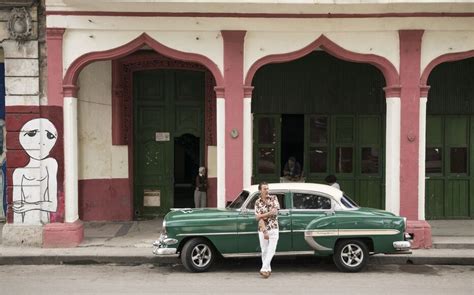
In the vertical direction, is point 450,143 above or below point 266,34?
below

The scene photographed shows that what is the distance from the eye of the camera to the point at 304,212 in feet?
33.2

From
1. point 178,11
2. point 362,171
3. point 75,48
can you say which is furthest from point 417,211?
point 75,48

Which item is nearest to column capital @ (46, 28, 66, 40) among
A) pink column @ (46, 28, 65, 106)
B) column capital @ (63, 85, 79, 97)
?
pink column @ (46, 28, 65, 106)

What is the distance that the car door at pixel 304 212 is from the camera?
10.0 m

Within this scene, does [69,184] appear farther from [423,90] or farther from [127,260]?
[423,90]

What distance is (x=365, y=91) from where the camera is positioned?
1532 cm

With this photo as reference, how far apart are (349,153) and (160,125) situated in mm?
5089

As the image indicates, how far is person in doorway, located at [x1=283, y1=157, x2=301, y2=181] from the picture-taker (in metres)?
15.2

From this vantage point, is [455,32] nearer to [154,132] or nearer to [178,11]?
[178,11]

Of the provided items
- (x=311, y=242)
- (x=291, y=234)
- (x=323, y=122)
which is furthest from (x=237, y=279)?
(x=323, y=122)

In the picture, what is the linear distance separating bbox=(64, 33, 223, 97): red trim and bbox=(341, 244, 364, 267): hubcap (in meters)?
4.47

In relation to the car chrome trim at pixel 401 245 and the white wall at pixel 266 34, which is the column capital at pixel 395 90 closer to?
the white wall at pixel 266 34

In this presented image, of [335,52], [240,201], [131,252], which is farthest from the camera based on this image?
[335,52]

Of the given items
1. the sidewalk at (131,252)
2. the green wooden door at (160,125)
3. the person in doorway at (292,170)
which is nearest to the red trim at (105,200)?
the green wooden door at (160,125)
